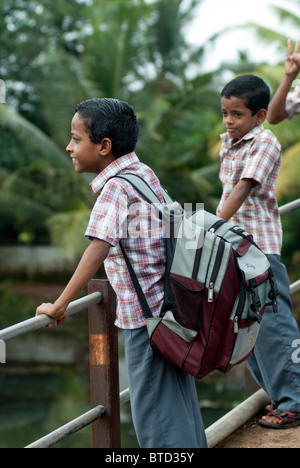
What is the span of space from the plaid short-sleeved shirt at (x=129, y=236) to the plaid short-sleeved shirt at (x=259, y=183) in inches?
26.4

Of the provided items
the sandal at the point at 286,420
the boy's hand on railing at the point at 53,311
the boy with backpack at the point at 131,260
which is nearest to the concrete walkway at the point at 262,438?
the sandal at the point at 286,420

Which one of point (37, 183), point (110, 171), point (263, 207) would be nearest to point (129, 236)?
point (110, 171)

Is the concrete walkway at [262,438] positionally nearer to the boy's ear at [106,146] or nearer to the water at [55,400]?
the boy's ear at [106,146]

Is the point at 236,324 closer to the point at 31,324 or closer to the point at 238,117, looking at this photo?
the point at 31,324

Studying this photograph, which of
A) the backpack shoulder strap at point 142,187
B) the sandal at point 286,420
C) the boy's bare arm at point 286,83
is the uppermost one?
the boy's bare arm at point 286,83

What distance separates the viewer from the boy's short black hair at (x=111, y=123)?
1923mm

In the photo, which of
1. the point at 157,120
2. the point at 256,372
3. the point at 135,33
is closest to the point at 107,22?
the point at 135,33

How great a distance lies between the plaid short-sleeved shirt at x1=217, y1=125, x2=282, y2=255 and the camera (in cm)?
247

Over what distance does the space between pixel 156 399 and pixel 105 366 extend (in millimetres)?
350

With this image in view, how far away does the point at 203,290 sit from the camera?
1797mm

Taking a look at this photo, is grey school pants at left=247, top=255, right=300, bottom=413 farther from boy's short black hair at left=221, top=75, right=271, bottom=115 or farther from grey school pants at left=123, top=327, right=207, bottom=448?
grey school pants at left=123, top=327, right=207, bottom=448

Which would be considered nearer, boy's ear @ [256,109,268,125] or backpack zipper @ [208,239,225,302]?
backpack zipper @ [208,239,225,302]

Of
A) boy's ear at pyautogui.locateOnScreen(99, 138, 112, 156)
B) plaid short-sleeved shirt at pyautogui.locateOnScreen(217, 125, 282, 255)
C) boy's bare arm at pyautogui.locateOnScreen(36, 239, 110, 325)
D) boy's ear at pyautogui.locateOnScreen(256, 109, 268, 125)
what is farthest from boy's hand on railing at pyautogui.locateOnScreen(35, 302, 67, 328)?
boy's ear at pyautogui.locateOnScreen(256, 109, 268, 125)

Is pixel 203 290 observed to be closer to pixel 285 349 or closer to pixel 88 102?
pixel 88 102
